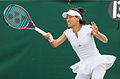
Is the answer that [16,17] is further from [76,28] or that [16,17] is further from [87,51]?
[87,51]

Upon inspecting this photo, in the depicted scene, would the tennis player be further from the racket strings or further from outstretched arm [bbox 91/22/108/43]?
the racket strings

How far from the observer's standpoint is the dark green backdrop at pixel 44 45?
15.5 feet

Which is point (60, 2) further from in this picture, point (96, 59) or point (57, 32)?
point (96, 59)

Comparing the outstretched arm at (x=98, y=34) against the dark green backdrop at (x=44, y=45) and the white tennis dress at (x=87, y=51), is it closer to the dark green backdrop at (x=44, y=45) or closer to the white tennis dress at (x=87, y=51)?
the white tennis dress at (x=87, y=51)

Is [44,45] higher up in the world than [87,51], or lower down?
lower down

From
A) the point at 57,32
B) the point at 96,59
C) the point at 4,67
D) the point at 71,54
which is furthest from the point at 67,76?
the point at 96,59

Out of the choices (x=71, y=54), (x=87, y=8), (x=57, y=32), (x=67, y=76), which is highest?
(x=87, y=8)

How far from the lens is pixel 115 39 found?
15.3 feet

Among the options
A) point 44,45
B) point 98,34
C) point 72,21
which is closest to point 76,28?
point 72,21

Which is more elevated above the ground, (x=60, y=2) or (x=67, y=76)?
(x=60, y=2)

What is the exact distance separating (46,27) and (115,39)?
1.07m

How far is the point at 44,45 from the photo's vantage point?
4734 mm

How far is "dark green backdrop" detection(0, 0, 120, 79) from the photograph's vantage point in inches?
186

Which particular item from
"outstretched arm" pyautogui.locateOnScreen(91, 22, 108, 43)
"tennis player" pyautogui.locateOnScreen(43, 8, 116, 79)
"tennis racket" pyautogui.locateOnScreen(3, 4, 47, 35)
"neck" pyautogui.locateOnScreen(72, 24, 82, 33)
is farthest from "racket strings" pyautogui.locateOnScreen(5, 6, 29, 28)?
"outstretched arm" pyautogui.locateOnScreen(91, 22, 108, 43)
